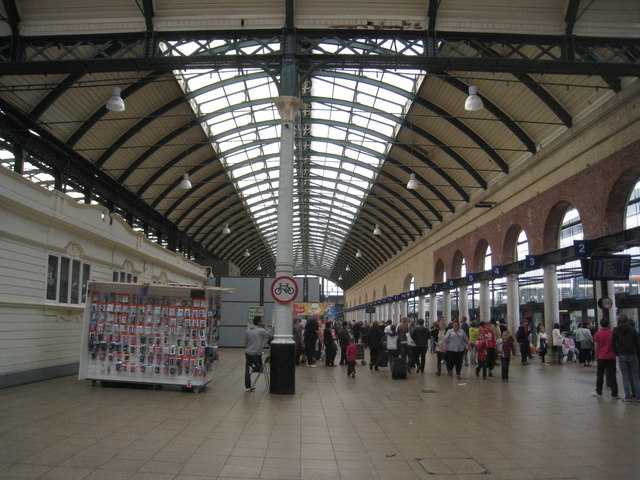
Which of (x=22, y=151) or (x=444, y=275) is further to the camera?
(x=444, y=275)

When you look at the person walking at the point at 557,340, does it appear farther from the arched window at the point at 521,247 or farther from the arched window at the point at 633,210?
the arched window at the point at 521,247

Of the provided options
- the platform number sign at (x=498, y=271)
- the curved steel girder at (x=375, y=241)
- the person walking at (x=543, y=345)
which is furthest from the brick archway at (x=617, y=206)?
the curved steel girder at (x=375, y=241)

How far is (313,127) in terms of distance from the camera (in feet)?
83.3

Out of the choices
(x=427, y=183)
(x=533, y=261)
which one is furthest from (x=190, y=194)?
(x=533, y=261)

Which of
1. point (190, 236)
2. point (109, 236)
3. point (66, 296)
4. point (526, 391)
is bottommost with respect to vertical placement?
point (526, 391)

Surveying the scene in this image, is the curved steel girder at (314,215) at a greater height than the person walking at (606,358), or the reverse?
the curved steel girder at (314,215)

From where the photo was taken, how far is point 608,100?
48.0 ft

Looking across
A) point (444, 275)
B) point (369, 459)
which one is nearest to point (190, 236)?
point (444, 275)

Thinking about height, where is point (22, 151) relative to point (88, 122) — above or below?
below

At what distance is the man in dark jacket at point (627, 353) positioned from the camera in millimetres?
9617

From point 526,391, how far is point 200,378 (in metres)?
6.99

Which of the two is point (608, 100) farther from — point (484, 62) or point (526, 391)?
point (526, 391)

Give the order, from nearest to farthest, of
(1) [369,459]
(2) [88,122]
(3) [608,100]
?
(1) [369,459], (3) [608,100], (2) [88,122]

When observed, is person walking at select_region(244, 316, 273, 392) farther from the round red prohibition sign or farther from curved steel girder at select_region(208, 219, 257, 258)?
curved steel girder at select_region(208, 219, 257, 258)
